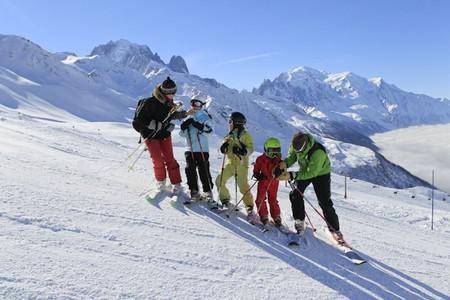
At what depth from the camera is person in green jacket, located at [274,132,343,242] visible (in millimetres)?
7965

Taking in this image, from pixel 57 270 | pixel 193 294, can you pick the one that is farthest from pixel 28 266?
pixel 193 294

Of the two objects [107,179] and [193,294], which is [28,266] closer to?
[193,294]

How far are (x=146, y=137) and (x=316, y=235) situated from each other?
4.02 meters

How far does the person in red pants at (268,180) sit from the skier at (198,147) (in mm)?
1177

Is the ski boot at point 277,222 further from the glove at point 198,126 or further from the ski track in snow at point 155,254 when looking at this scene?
the glove at point 198,126

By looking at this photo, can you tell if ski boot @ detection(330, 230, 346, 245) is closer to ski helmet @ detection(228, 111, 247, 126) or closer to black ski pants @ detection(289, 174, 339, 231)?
black ski pants @ detection(289, 174, 339, 231)

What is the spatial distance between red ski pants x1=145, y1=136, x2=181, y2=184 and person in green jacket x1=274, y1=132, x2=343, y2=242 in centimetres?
220

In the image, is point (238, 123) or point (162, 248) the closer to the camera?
point (162, 248)

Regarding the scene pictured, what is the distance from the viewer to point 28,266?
4.68 m

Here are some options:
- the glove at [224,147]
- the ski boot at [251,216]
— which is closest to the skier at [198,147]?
the glove at [224,147]

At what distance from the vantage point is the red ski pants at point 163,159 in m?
9.02

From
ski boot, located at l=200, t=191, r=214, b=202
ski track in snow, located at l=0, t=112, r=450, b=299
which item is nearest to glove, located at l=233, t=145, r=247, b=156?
ski boot, located at l=200, t=191, r=214, b=202

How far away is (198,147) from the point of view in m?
9.14

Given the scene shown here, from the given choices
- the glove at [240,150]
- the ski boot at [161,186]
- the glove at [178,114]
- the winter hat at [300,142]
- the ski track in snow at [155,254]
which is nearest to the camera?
the ski track in snow at [155,254]
